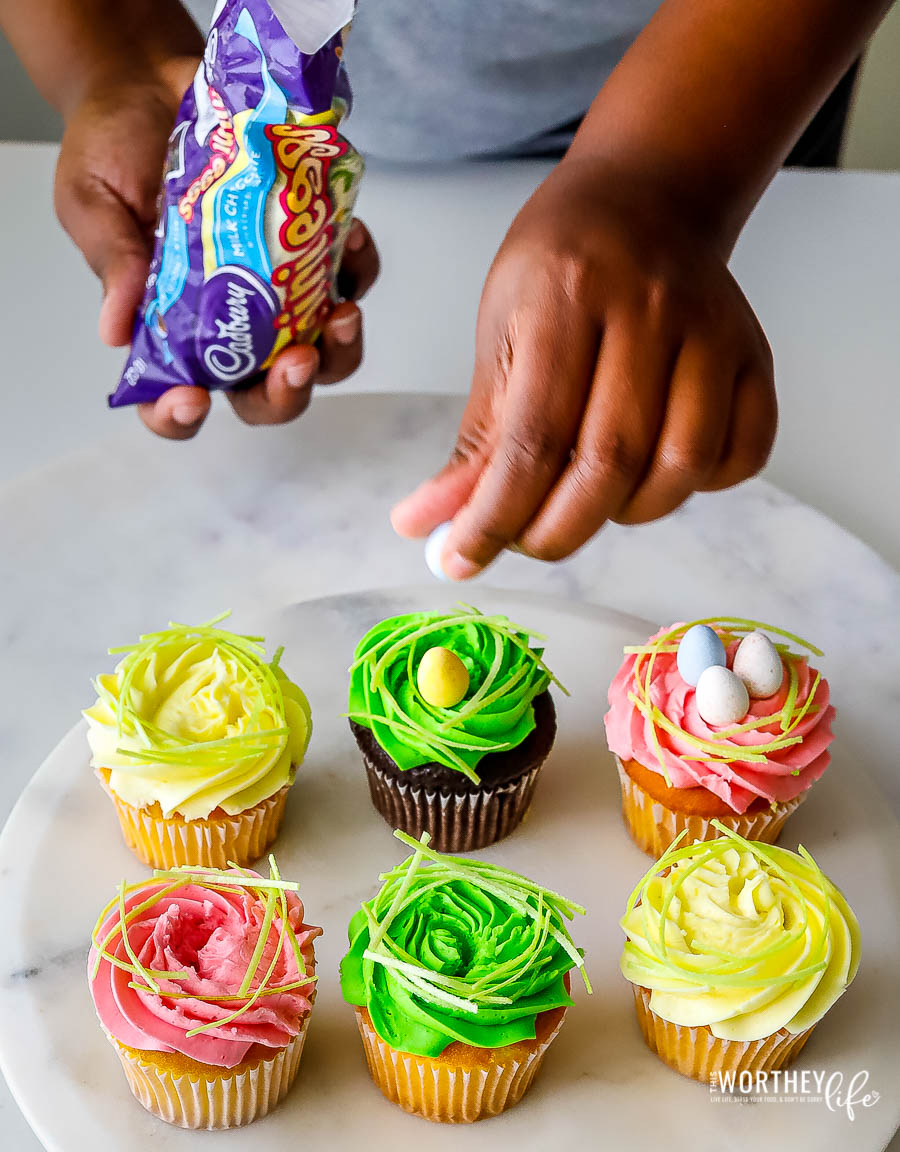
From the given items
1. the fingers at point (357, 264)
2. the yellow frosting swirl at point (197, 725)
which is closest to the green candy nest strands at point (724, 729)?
the yellow frosting swirl at point (197, 725)

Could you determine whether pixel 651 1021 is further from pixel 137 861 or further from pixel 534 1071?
pixel 137 861

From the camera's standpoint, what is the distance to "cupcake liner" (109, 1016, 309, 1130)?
0.98 meters

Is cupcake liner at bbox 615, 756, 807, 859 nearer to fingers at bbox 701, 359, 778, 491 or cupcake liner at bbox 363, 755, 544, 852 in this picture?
cupcake liner at bbox 363, 755, 544, 852

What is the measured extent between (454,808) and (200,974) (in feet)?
1.08

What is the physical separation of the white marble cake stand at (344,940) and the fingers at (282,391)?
0.26m

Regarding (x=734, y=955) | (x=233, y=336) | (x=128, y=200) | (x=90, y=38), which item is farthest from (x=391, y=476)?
(x=734, y=955)

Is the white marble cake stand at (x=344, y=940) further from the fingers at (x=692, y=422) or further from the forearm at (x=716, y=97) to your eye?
the forearm at (x=716, y=97)

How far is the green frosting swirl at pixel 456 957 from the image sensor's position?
984mm

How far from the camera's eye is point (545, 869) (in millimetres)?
1233

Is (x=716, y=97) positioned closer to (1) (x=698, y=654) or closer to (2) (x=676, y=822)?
(1) (x=698, y=654)

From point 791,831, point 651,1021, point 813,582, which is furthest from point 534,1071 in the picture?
point 813,582

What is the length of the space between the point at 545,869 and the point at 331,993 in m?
0.25

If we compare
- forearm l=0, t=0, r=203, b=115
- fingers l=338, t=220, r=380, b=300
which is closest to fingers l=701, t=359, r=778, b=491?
fingers l=338, t=220, r=380, b=300

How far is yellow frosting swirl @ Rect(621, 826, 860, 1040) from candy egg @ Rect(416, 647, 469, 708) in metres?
0.25
